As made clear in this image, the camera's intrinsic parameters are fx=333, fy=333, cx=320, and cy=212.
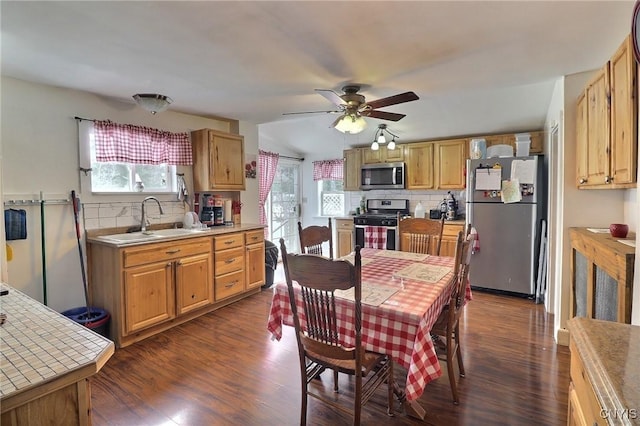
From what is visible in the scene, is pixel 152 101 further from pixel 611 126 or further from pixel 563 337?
pixel 563 337

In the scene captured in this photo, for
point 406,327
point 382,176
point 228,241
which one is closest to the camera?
point 406,327

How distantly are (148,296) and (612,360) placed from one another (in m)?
2.97

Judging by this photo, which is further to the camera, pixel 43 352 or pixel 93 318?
pixel 93 318

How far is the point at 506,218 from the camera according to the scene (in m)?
3.86

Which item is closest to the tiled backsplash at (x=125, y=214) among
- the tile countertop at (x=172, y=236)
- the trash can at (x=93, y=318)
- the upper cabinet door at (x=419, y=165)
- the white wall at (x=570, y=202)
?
the tile countertop at (x=172, y=236)

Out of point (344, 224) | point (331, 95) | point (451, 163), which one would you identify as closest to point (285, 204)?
point (344, 224)

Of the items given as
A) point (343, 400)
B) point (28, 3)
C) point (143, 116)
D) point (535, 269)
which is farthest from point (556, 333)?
point (143, 116)

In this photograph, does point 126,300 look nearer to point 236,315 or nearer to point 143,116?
point 236,315

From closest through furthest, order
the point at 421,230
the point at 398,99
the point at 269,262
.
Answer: the point at 398,99 < the point at 421,230 < the point at 269,262

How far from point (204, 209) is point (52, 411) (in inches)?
124

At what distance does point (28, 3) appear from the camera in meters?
1.52

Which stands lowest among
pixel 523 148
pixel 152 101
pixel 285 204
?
pixel 285 204

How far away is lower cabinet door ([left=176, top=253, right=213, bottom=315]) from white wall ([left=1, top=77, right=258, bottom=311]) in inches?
31.9

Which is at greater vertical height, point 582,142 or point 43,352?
point 582,142
